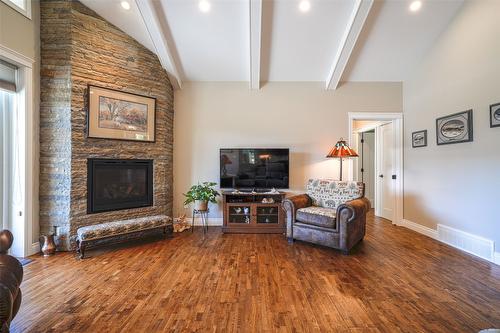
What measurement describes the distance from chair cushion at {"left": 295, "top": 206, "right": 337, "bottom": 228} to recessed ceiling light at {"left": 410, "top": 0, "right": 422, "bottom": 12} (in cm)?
307

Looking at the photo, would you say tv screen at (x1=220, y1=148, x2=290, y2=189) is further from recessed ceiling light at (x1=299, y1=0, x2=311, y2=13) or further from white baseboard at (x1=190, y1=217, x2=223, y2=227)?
recessed ceiling light at (x1=299, y1=0, x2=311, y2=13)

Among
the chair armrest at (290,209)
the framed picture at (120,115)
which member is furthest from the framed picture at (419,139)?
the framed picture at (120,115)

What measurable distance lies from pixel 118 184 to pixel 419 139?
5148 millimetres

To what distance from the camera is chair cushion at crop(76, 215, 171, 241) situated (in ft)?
9.19

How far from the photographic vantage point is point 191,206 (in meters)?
4.30

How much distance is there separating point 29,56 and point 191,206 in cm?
315

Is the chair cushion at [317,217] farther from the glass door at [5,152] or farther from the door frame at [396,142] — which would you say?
the glass door at [5,152]

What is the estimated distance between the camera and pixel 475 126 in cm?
290

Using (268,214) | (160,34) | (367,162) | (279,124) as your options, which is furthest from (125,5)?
(367,162)

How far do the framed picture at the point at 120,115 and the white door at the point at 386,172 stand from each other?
4644 mm

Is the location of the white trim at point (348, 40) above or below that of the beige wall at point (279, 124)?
above

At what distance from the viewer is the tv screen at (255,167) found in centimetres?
399

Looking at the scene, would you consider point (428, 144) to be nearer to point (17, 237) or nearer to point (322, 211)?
point (322, 211)

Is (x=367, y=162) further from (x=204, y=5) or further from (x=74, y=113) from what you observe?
(x=74, y=113)
